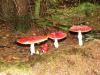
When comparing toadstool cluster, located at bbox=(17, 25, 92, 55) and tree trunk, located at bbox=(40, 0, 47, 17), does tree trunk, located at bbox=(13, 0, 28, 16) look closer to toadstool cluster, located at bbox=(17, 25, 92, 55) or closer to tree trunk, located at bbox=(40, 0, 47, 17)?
tree trunk, located at bbox=(40, 0, 47, 17)

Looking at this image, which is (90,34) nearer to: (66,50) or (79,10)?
(66,50)

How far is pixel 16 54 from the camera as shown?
168 inches

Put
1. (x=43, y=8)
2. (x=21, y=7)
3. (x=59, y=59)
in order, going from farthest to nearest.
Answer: (x=43, y=8)
(x=21, y=7)
(x=59, y=59)

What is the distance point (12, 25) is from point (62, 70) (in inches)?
65.2

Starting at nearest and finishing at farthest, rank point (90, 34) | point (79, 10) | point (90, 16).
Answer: point (90, 34) → point (90, 16) → point (79, 10)

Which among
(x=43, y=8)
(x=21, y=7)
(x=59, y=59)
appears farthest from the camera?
(x=43, y=8)

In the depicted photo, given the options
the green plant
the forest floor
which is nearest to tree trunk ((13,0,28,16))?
the green plant

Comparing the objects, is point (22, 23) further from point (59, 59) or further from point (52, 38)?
point (59, 59)

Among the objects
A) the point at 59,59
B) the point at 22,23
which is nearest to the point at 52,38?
the point at 59,59

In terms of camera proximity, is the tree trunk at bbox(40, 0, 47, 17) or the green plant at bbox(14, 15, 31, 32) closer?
the green plant at bbox(14, 15, 31, 32)

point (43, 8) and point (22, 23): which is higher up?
point (43, 8)

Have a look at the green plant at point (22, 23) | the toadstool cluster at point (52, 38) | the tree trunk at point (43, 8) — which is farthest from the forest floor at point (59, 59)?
the tree trunk at point (43, 8)

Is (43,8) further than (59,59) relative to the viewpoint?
Yes

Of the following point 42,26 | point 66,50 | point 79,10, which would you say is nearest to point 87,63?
point 66,50
